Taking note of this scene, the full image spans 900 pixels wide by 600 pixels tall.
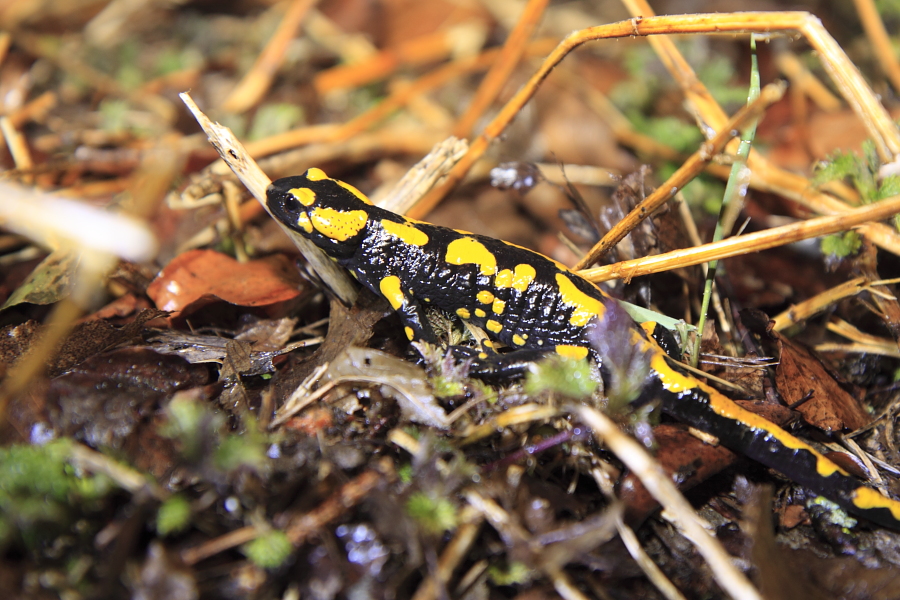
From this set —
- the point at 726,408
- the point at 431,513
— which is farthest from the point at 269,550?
the point at 726,408

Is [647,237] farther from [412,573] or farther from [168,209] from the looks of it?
[168,209]

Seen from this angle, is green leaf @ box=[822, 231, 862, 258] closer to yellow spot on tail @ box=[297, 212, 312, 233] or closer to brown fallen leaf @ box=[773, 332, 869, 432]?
brown fallen leaf @ box=[773, 332, 869, 432]

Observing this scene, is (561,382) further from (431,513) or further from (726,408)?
(726,408)

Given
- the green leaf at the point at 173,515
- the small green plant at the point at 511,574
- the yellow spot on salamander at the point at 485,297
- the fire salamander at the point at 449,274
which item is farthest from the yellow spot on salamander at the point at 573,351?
the green leaf at the point at 173,515

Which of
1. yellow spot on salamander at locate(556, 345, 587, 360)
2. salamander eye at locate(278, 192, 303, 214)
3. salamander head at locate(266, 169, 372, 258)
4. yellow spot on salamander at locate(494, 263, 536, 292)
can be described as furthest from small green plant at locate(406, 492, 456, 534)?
salamander eye at locate(278, 192, 303, 214)

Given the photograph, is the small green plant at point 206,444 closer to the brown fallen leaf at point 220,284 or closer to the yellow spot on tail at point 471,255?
the brown fallen leaf at point 220,284

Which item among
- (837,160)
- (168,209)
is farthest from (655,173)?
(168,209)
